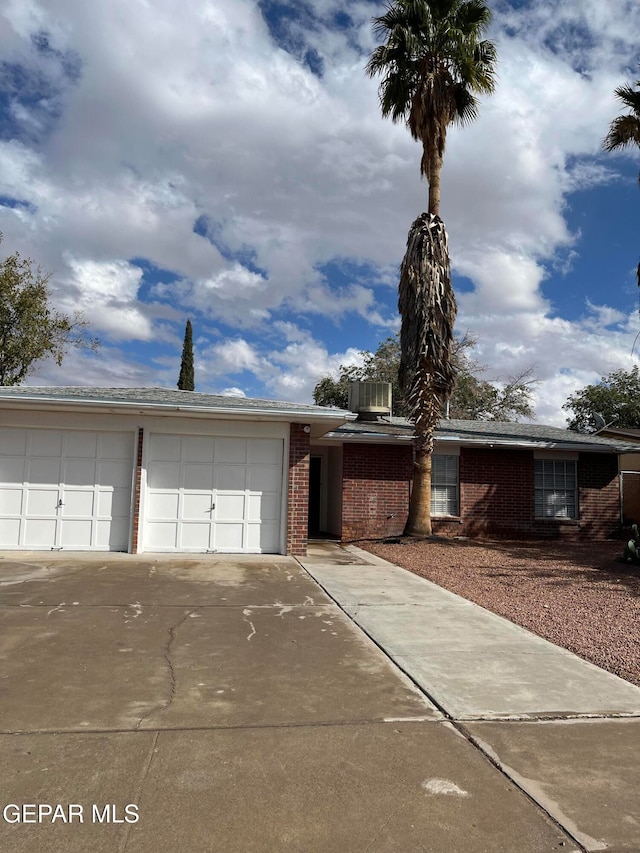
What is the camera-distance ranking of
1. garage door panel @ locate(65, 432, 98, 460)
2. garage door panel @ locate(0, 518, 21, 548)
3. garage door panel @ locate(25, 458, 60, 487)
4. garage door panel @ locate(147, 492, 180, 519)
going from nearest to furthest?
garage door panel @ locate(0, 518, 21, 548), garage door panel @ locate(25, 458, 60, 487), garage door panel @ locate(65, 432, 98, 460), garage door panel @ locate(147, 492, 180, 519)

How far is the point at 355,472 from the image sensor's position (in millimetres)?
15578

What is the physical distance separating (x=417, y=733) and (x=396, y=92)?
15.4m

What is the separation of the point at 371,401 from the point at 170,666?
44.2 feet

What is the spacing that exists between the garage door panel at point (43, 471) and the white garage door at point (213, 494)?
5.47 ft

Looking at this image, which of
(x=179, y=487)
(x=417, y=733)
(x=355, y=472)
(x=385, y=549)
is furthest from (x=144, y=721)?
(x=355, y=472)

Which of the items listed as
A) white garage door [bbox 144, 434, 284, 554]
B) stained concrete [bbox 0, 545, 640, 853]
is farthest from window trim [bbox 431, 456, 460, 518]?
stained concrete [bbox 0, 545, 640, 853]

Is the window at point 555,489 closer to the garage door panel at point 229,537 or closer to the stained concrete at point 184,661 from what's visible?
the garage door panel at point 229,537

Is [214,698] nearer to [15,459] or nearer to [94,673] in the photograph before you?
[94,673]

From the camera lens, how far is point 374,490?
15633mm

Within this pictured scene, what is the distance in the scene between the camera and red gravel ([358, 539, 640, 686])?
249 inches

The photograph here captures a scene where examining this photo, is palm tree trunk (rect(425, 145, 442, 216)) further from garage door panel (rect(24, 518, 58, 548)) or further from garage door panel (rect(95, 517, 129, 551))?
garage door panel (rect(24, 518, 58, 548))

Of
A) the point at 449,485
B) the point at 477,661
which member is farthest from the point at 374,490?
the point at 477,661

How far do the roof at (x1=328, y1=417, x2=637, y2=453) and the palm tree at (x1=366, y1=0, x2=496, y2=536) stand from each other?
109cm

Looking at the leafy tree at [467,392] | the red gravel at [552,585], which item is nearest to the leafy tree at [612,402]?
the leafy tree at [467,392]
